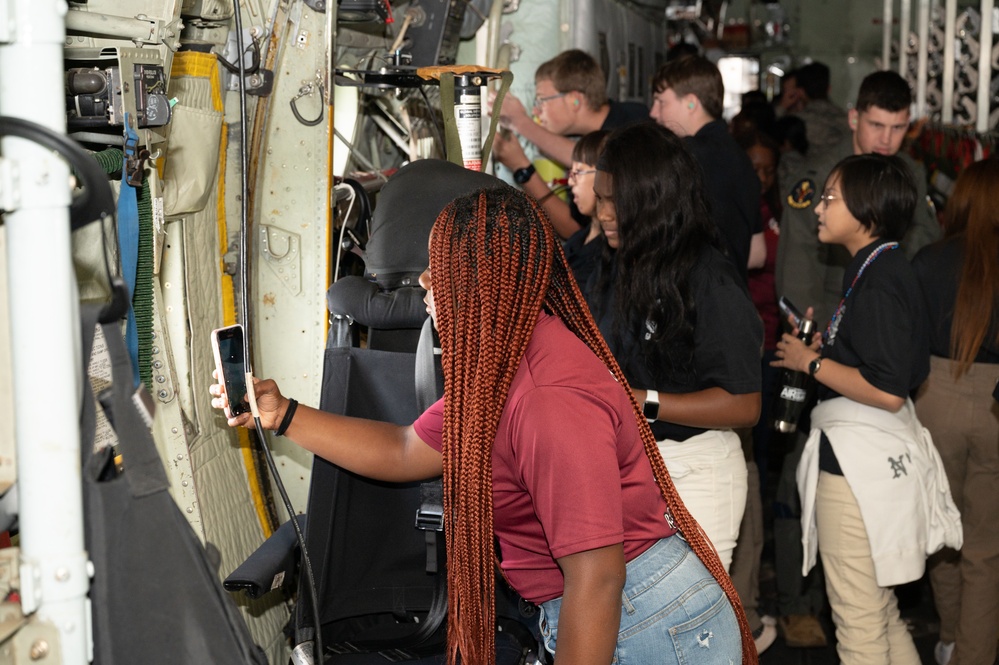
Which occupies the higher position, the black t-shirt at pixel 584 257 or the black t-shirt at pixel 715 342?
the black t-shirt at pixel 584 257

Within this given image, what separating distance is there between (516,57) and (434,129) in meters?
1.59

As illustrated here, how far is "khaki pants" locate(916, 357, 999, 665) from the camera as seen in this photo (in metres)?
3.67

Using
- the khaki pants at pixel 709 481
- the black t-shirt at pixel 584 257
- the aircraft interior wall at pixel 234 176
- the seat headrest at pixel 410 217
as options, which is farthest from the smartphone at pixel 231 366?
the black t-shirt at pixel 584 257

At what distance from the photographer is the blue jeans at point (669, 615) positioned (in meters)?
1.99

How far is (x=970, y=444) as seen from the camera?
12.2ft

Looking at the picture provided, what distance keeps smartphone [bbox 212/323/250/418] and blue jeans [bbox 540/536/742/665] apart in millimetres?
737

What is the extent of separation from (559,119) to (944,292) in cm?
183

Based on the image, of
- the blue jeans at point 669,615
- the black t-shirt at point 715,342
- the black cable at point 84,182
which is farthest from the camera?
the black t-shirt at point 715,342

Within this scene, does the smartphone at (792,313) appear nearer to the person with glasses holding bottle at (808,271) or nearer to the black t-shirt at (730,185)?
the black t-shirt at (730,185)

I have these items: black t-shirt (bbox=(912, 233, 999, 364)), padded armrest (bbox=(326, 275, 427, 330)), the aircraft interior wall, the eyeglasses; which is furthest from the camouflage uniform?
padded armrest (bbox=(326, 275, 427, 330))

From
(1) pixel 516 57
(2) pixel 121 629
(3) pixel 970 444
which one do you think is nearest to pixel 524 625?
(2) pixel 121 629

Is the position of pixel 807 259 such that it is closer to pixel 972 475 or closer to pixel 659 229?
pixel 972 475

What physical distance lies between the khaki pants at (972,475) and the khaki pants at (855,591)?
0.46 m

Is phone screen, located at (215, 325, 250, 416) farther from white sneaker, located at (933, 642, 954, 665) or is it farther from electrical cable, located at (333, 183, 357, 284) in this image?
white sneaker, located at (933, 642, 954, 665)
